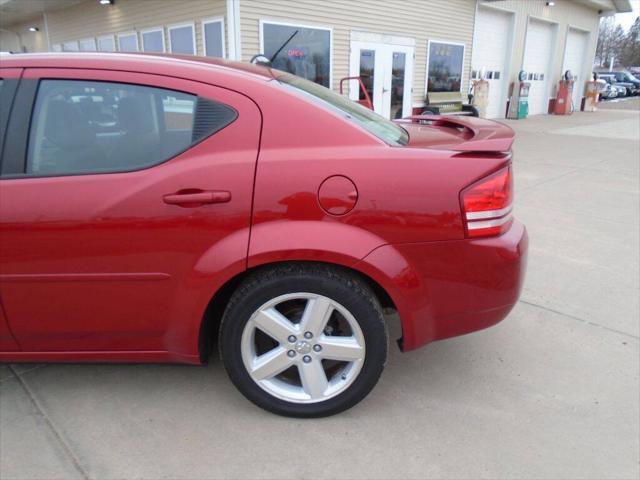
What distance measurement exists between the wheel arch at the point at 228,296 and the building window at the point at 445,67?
40.9 ft

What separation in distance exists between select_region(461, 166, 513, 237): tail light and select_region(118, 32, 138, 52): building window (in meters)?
11.9

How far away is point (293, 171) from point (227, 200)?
0.99 ft

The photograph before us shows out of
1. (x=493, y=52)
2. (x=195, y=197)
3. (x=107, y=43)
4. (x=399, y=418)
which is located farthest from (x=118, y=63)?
(x=493, y=52)

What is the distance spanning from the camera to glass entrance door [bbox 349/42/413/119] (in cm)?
1146

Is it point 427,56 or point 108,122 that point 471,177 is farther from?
point 427,56

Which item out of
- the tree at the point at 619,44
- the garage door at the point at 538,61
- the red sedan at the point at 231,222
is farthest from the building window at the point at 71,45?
the tree at the point at 619,44

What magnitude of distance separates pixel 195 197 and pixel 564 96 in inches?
796

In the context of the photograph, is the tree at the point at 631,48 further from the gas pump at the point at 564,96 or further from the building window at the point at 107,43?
the building window at the point at 107,43

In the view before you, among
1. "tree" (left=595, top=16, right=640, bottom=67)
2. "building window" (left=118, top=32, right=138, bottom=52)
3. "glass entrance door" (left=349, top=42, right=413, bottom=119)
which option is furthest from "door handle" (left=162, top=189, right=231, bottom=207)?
"tree" (left=595, top=16, right=640, bottom=67)

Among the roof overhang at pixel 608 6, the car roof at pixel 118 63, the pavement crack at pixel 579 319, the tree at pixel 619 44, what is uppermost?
the tree at pixel 619 44

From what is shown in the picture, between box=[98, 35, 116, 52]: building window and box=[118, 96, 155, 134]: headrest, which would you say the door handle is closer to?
box=[118, 96, 155, 134]: headrest

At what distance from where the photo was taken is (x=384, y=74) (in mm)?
12219

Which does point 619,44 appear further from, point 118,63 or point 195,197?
point 195,197

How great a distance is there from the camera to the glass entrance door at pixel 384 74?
11461 millimetres
